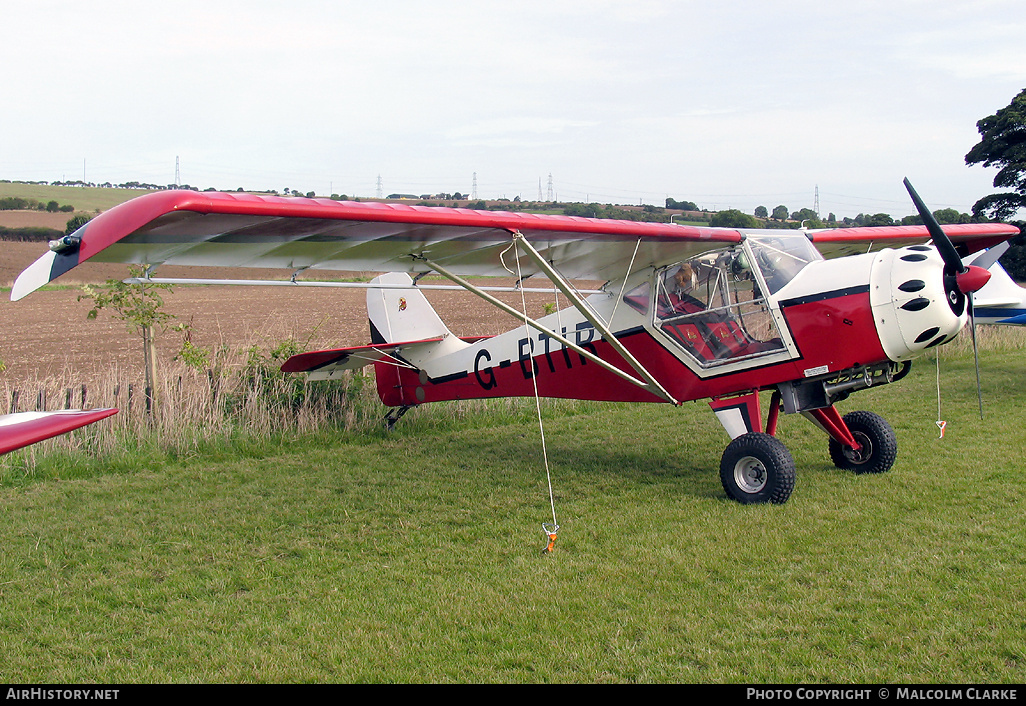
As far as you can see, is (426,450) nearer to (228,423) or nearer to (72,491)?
(228,423)

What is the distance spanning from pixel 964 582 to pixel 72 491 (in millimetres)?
7236

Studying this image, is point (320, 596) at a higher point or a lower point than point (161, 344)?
lower

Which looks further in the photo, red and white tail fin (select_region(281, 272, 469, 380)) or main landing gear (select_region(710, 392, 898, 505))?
red and white tail fin (select_region(281, 272, 469, 380))

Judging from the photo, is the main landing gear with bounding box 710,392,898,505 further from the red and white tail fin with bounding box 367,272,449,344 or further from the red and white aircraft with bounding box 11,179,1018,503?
the red and white tail fin with bounding box 367,272,449,344

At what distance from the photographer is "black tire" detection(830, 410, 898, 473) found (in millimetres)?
6750

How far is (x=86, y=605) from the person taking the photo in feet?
14.9

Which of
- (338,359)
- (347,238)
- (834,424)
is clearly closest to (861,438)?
(834,424)

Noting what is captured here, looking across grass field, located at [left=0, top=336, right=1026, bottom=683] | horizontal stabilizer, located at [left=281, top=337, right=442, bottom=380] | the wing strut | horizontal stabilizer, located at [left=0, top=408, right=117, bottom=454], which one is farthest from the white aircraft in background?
horizontal stabilizer, located at [left=0, top=408, right=117, bottom=454]

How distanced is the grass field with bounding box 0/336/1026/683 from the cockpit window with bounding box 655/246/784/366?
50.8 inches

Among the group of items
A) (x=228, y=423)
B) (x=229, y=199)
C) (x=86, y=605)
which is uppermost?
(x=229, y=199)

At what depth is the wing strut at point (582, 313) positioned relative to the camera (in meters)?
5.60

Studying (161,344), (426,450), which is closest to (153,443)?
(426,450)

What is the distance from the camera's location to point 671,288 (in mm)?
6797

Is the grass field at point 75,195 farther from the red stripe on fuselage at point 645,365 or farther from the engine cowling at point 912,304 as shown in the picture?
the engine cowling at point 912,304
